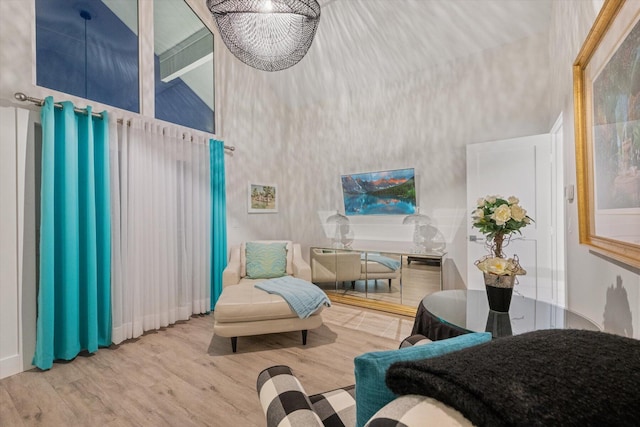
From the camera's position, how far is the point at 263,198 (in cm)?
421

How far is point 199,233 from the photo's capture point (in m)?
3.25

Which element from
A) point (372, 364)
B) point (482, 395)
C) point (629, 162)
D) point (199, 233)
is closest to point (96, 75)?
point (199, 233)

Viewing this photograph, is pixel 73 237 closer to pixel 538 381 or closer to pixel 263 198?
pixel 263 198

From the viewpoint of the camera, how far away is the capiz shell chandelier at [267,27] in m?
1.80

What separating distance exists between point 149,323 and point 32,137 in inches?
72.3

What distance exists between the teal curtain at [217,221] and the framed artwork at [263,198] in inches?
24.1

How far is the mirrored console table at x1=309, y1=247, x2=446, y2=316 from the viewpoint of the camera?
3.09 metres

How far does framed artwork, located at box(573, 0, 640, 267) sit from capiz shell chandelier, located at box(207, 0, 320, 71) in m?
1.55

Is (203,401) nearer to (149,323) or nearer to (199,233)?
(149,323)

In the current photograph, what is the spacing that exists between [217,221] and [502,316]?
2.96 meters

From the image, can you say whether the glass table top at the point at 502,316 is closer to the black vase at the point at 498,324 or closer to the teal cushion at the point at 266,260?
the black vase at the point at 498,324

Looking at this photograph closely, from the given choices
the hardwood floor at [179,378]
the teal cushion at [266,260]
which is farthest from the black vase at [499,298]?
the teal cushion at [266,260]

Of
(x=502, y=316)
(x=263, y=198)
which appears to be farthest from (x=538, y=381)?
(x=263, y=198)

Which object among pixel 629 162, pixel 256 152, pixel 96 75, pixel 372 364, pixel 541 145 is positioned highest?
pixel 96 75
